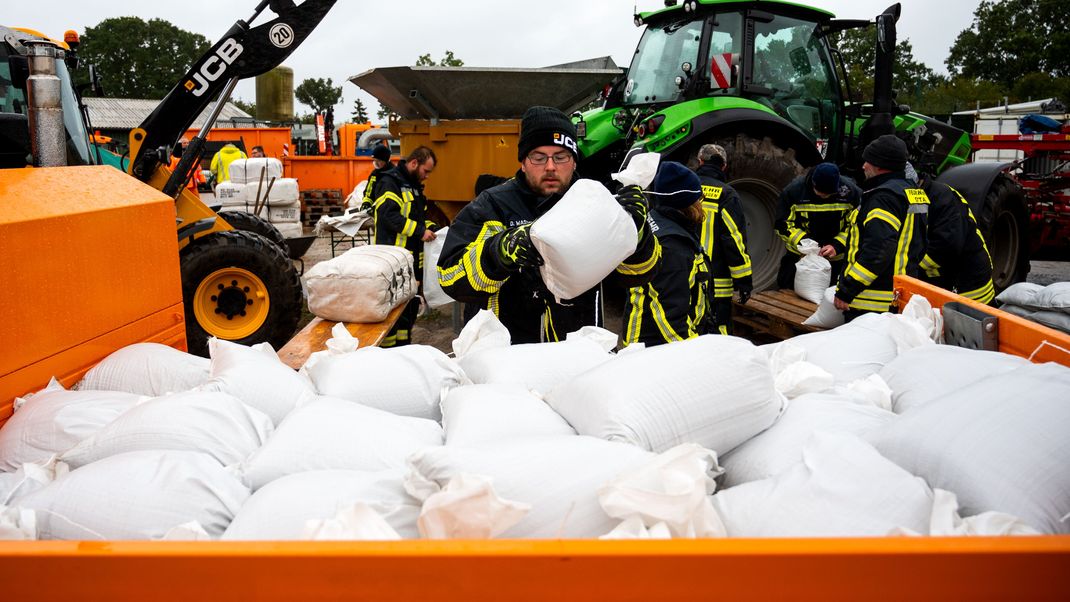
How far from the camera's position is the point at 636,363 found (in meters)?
1.70

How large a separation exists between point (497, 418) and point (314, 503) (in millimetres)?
461

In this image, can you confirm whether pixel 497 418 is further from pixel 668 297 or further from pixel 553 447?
pixel 668 297

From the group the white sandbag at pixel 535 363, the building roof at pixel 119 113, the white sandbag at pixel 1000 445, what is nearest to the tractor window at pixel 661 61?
the white sandbag at pixel 535 363

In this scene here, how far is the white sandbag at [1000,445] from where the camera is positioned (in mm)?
1215

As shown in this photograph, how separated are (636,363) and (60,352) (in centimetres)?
→ 162

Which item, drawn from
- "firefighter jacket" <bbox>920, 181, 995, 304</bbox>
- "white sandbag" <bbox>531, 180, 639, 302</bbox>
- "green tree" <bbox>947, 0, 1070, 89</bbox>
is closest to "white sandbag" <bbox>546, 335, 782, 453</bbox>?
"white sandbag" <bbox>531, 180, 639, 302</bbox>

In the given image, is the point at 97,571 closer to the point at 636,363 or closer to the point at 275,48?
the point at 636,363

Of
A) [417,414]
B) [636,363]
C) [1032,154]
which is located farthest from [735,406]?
[1032,154]

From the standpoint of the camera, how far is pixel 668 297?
359 centimetres

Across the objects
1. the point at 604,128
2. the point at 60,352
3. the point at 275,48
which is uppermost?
the point at 275,48

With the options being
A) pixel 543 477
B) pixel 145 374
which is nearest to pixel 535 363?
pixel 543 477

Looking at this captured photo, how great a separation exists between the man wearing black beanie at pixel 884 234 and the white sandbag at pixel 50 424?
148 inches

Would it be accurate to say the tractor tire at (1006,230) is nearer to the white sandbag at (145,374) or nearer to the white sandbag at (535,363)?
the white sandbag at (535,363)

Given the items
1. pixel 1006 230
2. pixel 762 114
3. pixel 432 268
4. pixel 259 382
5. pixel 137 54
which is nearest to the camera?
pixel 259 382
